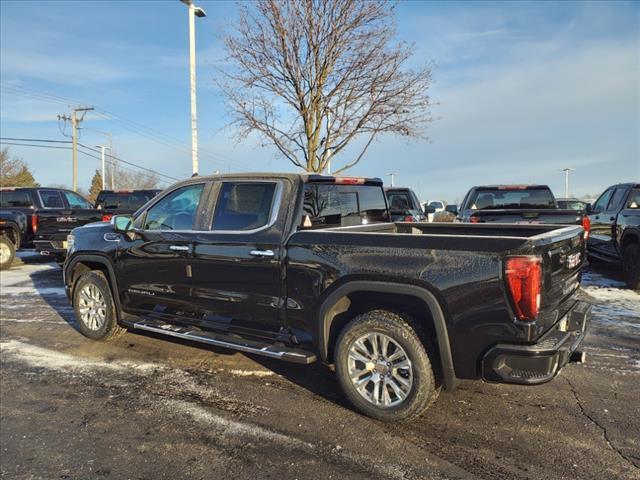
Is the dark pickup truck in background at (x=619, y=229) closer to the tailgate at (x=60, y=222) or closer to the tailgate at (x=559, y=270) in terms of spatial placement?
the tailgate at (x=559, y=270)

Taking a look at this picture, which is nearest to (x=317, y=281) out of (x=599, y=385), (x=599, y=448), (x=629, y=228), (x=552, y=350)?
(x=552, y=350)

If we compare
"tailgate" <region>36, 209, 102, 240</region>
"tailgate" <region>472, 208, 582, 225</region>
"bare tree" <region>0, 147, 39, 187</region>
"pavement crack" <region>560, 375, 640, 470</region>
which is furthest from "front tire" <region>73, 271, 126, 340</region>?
"bare tree" <region>0, 147, 39, 187</region>

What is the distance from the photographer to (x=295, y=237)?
3879 mm

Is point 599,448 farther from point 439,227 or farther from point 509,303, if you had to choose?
point 439,227

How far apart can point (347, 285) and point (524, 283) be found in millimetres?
1205

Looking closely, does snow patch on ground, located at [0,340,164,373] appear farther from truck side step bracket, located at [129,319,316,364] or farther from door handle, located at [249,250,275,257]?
door handle, located at [249,250,275,257]

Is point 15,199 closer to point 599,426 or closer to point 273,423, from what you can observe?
point 273,423

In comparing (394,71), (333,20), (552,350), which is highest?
(333,20)

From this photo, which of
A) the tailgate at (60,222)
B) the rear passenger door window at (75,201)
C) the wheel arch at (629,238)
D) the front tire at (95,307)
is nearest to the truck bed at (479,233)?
the front tire at (95,307)

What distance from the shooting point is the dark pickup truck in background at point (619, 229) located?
7750 mm

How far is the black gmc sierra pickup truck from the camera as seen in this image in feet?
10.1

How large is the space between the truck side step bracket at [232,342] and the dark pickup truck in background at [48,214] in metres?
6.19

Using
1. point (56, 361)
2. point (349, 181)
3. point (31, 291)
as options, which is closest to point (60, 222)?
point (31, 291)

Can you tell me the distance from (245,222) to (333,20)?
802 centimetres
